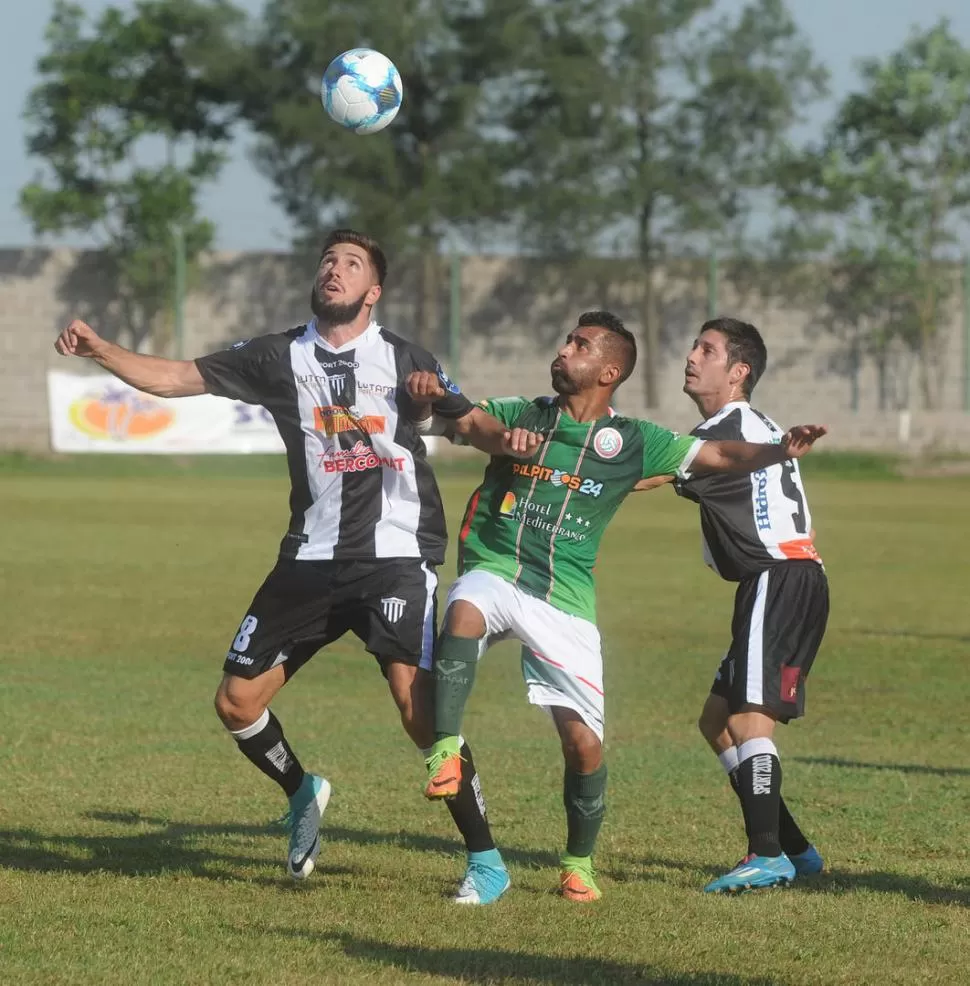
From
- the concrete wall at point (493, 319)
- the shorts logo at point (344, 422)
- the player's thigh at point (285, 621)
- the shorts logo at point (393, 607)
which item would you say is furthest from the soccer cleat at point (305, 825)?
the concrete wall at point (493, 319)

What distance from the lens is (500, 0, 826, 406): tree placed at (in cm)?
5016

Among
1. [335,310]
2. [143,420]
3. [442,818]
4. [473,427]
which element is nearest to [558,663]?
[473,427]

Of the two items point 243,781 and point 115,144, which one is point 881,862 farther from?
point 115,144

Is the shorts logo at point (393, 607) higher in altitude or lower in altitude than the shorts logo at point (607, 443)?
lower

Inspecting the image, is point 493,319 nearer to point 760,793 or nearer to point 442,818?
point 442,818

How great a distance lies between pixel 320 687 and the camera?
12758 millimetres

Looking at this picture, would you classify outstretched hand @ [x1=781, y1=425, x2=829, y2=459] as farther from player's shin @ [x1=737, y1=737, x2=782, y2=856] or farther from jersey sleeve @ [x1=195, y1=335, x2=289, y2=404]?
jersey sleeve @ [x1=195, y1=335, x2=289, y2=404]

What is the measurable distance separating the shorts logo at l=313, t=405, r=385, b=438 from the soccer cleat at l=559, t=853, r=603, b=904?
1775 millimetres

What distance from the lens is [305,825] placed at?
6918mm

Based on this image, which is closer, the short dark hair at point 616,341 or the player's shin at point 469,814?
the player's shin at point 469,814

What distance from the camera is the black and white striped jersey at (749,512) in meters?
7.23

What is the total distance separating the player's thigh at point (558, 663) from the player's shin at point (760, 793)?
2.46 feet

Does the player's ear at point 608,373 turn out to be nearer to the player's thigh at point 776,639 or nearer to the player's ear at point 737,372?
the player's ear at point 737,372

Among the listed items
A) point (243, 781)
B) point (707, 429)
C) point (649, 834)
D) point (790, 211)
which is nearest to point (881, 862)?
point (649, 834)
